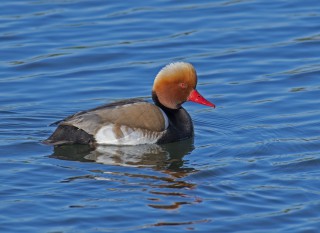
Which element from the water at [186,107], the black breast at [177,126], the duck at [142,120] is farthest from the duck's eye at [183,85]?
the water at [186,107]

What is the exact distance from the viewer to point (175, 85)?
453 inches

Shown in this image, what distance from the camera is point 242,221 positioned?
8.66 m

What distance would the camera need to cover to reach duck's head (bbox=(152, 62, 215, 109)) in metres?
11.5

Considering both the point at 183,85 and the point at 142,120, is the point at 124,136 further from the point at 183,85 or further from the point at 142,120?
the point at 183,85

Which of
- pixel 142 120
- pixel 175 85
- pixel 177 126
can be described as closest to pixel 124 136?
pixel 142 120

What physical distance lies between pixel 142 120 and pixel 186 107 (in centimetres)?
182

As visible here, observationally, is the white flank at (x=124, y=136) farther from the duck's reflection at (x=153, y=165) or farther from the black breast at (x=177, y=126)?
the black breast at (x=177, y=126)

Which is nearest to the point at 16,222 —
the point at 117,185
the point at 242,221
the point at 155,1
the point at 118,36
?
the point at 117,185

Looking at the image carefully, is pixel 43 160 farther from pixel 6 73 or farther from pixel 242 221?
pixel 6 73

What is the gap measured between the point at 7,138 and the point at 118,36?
15.1ft

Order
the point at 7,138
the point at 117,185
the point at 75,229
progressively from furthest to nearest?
the point at 7,138 < the point at 117,185 < the point at 75,229

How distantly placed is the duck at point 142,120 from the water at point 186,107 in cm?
13

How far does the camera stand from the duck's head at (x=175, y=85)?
37.6 feet

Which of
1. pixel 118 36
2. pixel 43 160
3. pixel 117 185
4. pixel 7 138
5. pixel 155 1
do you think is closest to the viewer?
pixel 117 185
